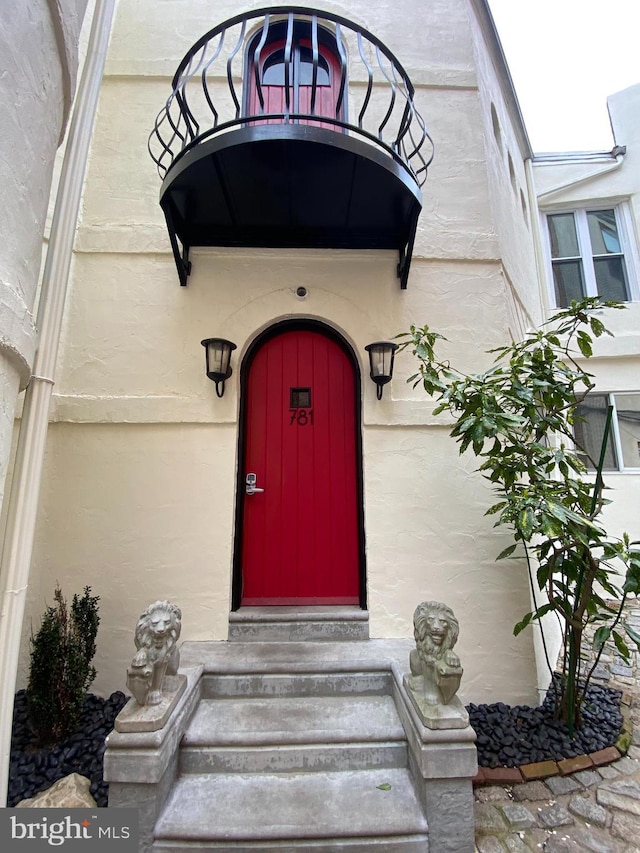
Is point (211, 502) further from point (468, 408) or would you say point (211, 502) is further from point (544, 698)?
point (544, 698)

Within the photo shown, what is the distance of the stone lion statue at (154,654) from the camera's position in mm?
1877

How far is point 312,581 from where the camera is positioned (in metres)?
2.92

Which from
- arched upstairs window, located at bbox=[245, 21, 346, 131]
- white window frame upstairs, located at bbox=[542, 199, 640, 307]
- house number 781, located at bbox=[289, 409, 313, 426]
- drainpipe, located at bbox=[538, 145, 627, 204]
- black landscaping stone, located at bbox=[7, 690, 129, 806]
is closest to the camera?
black landscaping stone, located at bbox=[7, 690, 129, 806]

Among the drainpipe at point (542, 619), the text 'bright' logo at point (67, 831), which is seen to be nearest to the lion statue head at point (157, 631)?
the text 'bright' logo at point (67, 831)

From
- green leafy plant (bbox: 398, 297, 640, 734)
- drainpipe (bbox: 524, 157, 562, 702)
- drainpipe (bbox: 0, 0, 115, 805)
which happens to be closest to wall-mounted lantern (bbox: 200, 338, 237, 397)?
drainpipe (bbox: 0, 0, 115, 805)

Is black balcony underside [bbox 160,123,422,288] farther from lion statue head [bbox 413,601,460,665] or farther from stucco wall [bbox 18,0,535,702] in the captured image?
lion statue head [bbox 413,601,460,665]

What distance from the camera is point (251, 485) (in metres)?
2.99

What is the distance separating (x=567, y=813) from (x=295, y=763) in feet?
4.55

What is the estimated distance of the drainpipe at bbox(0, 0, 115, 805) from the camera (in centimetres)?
162

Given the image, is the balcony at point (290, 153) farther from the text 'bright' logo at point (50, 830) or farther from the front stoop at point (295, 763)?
the text 'bright' logo at point (50, 830)

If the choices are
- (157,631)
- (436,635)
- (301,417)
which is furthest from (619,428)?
(157,631)

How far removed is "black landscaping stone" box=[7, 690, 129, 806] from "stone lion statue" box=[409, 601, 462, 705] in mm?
1627

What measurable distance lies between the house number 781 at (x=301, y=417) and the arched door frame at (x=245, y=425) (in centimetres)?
37

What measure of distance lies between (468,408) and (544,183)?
5.95 metres
